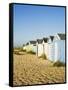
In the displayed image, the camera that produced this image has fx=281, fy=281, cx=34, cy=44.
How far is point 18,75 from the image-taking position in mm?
1943

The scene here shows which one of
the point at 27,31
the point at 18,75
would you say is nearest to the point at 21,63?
the point at 18,75

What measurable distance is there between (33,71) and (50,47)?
22 cm

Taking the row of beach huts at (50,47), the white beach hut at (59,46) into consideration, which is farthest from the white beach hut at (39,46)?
the white beach hut at (59,46)

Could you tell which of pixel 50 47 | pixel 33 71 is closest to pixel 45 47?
pixel 50 47

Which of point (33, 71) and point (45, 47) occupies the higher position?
point (45, 47)

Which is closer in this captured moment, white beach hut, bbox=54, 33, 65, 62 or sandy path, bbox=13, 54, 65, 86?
sandy path, bbox=13, 54, 65, 86

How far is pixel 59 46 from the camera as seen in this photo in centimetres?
205

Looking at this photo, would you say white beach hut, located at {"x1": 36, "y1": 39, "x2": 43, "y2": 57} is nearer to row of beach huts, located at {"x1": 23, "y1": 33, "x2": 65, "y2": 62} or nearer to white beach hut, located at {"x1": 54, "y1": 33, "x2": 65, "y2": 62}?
row of beach huts, located at {"x1": 23, "y1": 33, "x2": 65, "y2": 62}

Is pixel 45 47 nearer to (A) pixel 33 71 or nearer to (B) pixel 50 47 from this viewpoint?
(B) pixel 50 47

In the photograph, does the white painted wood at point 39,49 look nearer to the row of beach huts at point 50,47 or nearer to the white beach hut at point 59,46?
the row of beach huts at point 50,47

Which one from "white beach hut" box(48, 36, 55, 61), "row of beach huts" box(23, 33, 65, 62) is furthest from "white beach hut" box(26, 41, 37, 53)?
"white beach hut" box(48, 36, 55, 61)

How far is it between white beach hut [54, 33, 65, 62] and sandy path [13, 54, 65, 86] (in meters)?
0.08

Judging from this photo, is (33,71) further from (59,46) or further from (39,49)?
(59,46)

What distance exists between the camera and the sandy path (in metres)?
1.95
